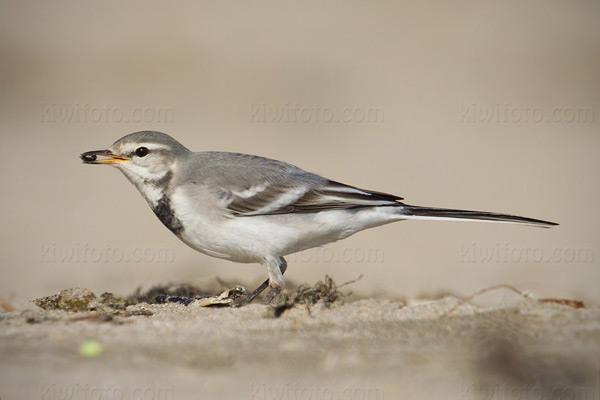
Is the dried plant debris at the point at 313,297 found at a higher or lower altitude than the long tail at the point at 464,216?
lower

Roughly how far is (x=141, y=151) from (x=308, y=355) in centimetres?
392

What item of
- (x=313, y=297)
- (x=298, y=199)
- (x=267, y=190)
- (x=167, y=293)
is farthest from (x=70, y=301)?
(x=298, y=199)

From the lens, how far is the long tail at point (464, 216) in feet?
29.0

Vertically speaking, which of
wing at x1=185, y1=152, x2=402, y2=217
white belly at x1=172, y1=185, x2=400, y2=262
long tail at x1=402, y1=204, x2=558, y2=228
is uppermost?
wing at x1=185, y1=152, x2=402, y2=217

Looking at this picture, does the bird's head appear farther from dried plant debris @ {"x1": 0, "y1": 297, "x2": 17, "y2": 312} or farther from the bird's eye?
dried plant debris @ {"x1": 0, "y1": 297, "x2": 17, "y2": 312}

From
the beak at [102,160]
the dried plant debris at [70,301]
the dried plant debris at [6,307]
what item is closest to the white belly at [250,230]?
the beak at [102,160]

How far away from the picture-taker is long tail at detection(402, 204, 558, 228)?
29.0 feet

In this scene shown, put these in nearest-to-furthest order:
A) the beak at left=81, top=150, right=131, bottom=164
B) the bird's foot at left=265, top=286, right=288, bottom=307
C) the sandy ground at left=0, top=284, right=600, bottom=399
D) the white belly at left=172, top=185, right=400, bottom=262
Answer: the sandy ground at left=0, top=284, right=600, bottom=399
the bird's foot at left=265, top=286, right=288, bottom=307
the white belly at left=172, top=185, right=400, bottom=262
the beak at left=81, top=150, right=131, bottom=164

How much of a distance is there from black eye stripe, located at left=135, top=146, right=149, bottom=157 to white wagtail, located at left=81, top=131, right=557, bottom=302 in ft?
0.04

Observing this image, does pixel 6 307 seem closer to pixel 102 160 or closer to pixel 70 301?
pixel 70 301

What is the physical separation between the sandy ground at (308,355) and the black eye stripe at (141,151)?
2.22 m

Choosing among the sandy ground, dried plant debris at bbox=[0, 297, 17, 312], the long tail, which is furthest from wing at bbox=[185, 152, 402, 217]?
dried plant debris at bbox=[0, 297, 17, 312]

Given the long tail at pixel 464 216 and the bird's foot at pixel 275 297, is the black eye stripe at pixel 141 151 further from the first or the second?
the long tail at pixel 464 216

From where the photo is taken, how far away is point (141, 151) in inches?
364
